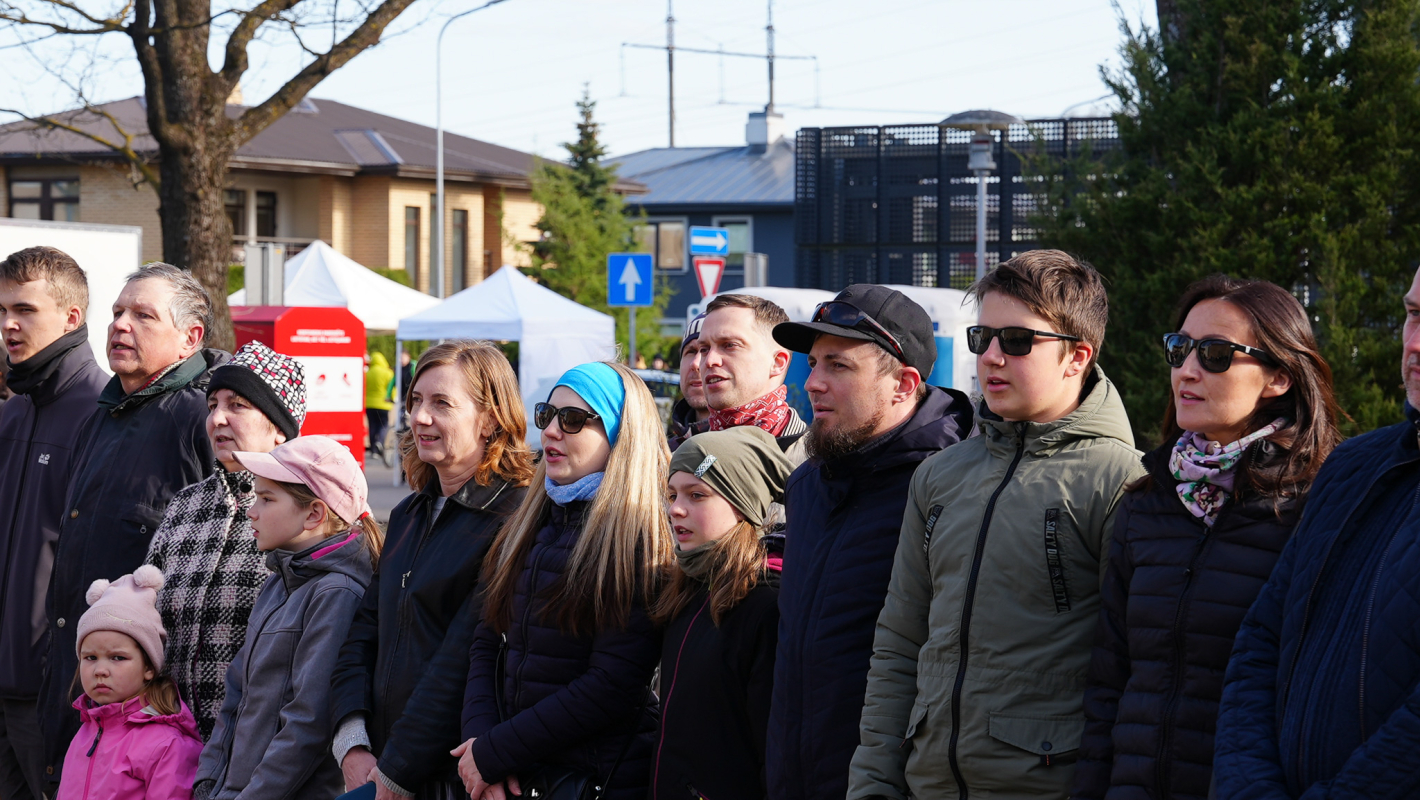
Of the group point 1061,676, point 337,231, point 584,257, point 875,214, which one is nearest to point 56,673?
point 1061,676

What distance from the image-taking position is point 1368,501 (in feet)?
8.20

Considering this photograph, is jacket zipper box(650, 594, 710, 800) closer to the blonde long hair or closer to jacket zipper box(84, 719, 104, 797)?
the blonde long hair

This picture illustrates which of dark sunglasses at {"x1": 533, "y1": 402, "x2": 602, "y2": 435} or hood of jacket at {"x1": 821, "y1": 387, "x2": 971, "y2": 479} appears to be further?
dark sunglasses at {"x1": 533, "y1": 402, "x2": 602, "y2": 435}

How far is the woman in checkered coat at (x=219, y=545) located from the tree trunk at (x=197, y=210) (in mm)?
6022

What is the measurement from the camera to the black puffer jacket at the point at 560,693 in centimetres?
376

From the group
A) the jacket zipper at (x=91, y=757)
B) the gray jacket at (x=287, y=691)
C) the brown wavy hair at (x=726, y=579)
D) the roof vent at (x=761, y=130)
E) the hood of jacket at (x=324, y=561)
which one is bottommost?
the jacket zipper at (x=91, y=757)

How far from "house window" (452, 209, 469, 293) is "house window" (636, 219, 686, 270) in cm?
651

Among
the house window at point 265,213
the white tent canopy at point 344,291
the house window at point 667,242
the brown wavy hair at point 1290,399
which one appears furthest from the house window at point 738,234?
the brown wavy hair at point 1290,399

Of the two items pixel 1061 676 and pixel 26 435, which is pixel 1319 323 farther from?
pixel 26 435

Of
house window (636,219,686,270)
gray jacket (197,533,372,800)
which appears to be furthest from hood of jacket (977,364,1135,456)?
house window (636,219,686,270)

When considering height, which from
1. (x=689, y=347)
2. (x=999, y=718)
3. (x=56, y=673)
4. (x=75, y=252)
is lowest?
(x=56, y=673)

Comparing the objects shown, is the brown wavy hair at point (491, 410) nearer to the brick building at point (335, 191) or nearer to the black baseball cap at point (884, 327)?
the black baseball cap at point (884, 327)

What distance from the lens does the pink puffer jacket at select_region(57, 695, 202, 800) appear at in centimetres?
453

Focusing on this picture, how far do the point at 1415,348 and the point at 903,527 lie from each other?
121cm
